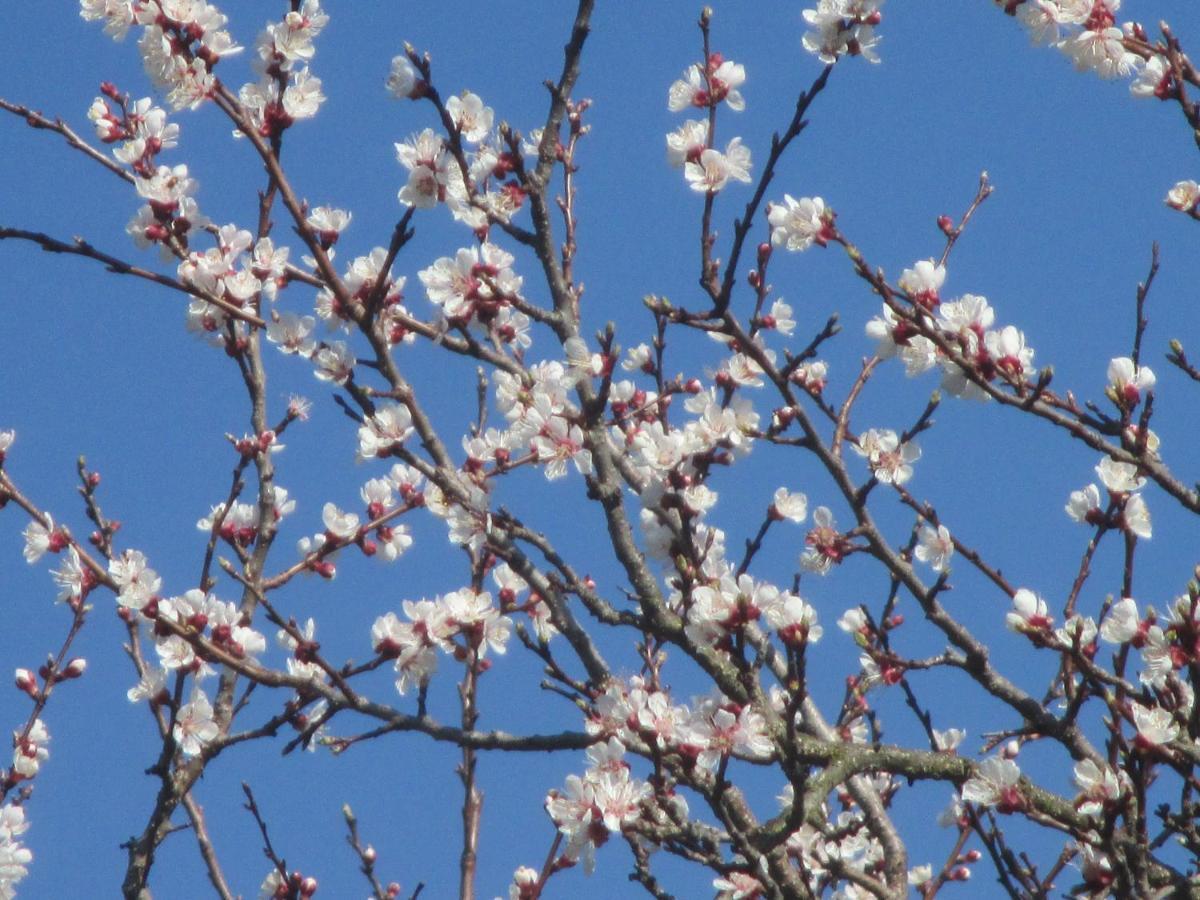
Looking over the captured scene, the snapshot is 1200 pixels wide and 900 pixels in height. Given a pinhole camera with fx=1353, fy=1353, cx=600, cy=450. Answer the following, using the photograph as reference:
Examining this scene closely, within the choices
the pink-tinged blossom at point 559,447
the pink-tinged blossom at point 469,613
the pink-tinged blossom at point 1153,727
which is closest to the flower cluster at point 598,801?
the pink-tinged blossom at point 469,613

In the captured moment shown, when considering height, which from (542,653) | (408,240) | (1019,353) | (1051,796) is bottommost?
(1051,796)

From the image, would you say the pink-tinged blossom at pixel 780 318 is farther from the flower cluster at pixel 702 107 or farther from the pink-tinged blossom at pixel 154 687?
the pink-tinged blossom at pixel 154 687

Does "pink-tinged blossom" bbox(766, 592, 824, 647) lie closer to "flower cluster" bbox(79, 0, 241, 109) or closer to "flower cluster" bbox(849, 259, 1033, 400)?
"flower cluster" bbox(849, 259, 1033, 400)

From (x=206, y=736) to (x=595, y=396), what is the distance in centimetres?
172

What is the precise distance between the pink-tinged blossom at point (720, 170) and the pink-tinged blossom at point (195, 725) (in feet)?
7.58

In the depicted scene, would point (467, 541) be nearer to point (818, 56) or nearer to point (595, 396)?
point (595, 396)

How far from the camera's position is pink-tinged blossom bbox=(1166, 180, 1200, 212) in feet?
12.7

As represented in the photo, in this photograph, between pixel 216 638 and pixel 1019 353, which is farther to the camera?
pixel 216 638

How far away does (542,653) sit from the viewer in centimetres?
381

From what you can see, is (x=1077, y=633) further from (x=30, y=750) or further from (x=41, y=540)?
(x=30, y=750)

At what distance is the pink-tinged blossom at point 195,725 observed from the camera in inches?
176

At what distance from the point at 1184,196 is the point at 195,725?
137 inches

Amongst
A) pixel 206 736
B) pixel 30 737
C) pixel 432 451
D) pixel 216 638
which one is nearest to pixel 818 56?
pixel 432 451

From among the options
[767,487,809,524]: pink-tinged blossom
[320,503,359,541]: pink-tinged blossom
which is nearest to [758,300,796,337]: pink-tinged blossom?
[767,487,809,524]: pink-tinged blossom
